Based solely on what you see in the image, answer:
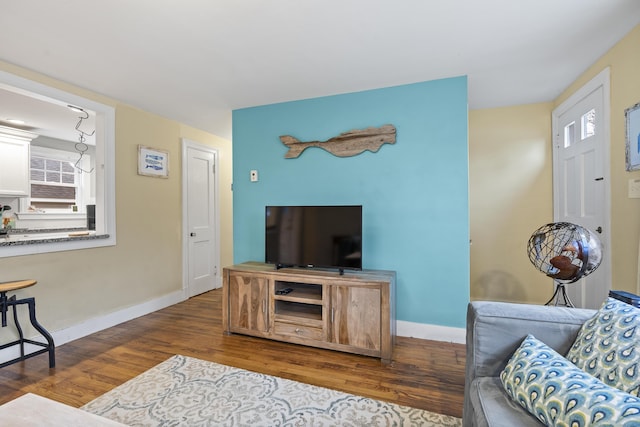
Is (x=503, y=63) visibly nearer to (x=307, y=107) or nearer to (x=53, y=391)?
(x=307, y=107)

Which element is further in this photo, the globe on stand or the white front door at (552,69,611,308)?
the white front door at (552,69,611,308)

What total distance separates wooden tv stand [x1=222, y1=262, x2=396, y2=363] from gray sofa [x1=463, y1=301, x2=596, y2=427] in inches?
39.4

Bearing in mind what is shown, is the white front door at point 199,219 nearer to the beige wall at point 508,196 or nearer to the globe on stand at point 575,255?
the beige wall at point 508,196

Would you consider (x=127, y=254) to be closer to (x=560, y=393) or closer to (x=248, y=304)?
(x=248, y=304)

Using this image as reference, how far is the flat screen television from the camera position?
2.60 m

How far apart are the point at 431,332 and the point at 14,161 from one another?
19.9 ft

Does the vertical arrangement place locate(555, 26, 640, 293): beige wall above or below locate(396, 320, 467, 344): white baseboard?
above

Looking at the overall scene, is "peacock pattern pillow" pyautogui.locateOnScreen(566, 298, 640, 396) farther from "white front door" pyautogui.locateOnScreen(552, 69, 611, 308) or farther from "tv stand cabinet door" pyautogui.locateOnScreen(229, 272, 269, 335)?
"tv stand cabinet door" pyautogui.locateOnScreen(229, 272, 269, 335)

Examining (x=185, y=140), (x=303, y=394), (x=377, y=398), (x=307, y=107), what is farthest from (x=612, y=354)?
(x=185, y=140)

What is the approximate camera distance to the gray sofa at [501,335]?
1.24 m

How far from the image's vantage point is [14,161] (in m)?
4.31

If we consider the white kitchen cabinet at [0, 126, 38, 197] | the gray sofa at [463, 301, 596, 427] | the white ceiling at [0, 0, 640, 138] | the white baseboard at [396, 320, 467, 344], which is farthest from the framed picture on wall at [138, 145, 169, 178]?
the gray sofa at [463, 301, 596, 427]

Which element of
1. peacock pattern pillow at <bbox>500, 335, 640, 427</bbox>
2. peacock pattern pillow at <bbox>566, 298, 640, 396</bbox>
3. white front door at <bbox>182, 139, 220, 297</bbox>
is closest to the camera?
peacock pattern pillow at <bbox>500, 335, 640, 427</bbox>

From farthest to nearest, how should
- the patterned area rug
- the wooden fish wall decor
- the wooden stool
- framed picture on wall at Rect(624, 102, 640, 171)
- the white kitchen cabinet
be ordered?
the white kitchen cabinet
the wooden fish wall decor
the wooden stool
framed picture on wall at Rect(624, 102, 640, 171)
the patterned area rug
